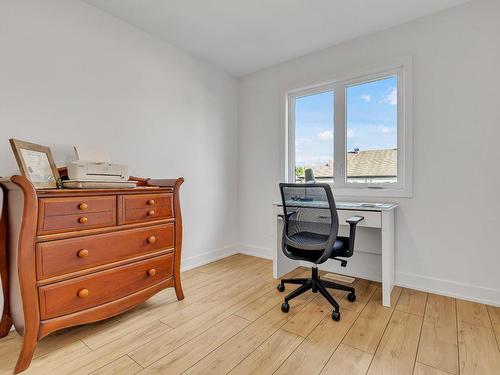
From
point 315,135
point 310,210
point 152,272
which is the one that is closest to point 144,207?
point 152,272

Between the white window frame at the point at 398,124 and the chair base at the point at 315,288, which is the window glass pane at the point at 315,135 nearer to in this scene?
the white window frame at the point at 398,124

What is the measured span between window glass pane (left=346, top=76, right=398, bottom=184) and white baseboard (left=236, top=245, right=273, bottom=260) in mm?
1377

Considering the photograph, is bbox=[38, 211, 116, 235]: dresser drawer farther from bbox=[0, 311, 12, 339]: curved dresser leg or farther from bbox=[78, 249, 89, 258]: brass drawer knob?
bbox=[0, 311, 12, 339]: curved dresser leg

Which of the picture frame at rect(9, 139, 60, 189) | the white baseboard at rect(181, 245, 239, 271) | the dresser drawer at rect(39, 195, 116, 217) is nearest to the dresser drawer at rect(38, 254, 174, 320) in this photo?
the dresser drawer at rect(39, 195, 116, 217)

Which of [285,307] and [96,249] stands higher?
[96,249]

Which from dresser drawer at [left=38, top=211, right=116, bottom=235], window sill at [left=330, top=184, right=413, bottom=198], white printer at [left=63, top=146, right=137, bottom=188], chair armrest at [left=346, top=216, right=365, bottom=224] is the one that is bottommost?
chair armrest at [left=346, top=216, right=365, bottom=224]

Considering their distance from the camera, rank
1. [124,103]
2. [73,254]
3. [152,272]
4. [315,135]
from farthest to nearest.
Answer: [315,135], [124,103], [152,272], [73,254]

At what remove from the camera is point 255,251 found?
3518mm

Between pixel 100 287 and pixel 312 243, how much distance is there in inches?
59.1

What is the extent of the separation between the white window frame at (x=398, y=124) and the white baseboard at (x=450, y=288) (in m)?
0.78

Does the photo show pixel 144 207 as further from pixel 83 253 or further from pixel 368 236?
pixel 368 236

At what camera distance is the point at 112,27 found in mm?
2332

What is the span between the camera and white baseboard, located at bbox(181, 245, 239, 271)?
2.96m

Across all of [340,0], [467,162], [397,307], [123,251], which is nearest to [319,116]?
[340,0]
